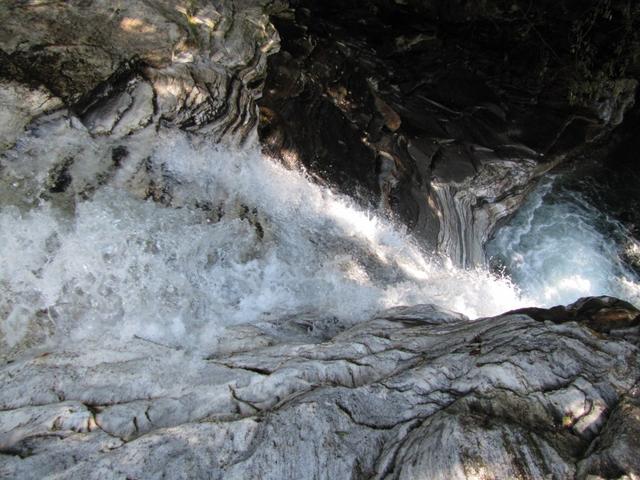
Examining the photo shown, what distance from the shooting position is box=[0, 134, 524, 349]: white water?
3.77 m

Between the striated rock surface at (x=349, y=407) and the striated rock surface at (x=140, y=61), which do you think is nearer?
the striated rock surface at (x=349, y=407)

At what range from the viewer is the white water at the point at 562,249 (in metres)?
7.61

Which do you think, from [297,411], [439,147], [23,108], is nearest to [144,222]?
[23,108]

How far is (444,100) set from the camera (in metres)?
6.94

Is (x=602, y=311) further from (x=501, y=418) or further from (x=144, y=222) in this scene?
(x=144, y=222)

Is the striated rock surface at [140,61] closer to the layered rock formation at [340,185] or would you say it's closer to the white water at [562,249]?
the layered rock formation at [340,185]

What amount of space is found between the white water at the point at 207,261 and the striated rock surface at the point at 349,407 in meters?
0.52

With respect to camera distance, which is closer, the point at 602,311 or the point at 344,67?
the point at 602,311

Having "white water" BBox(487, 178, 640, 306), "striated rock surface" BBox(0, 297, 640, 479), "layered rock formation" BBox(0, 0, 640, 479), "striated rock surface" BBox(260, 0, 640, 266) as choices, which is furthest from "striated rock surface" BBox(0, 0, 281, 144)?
"white water" BBox(487, 178, 640, 306)

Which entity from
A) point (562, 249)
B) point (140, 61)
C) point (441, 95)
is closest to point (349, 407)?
point (140, 61)

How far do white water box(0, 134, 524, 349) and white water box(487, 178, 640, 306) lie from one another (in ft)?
6.27

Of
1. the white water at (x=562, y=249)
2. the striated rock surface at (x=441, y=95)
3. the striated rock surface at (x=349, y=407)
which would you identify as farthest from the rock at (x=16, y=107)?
the white water at (x=562, y=249)

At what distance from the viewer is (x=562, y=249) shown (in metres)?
7.92

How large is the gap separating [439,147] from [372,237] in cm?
207
